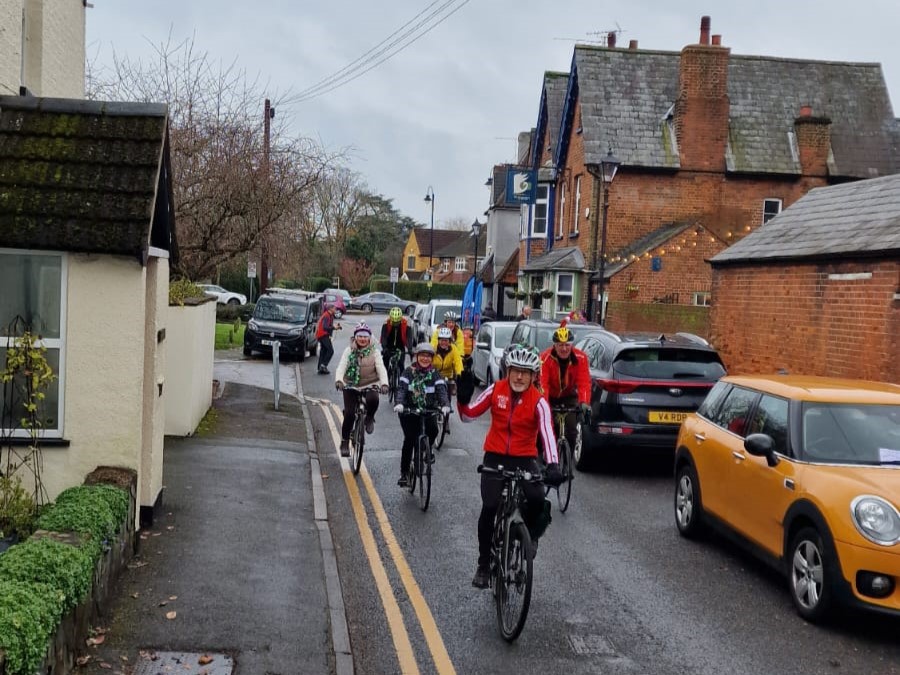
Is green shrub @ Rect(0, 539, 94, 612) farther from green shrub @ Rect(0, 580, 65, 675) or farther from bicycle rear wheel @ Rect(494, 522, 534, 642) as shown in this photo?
bicycle rear wheel @ Rect(494, 522, 534, 642)

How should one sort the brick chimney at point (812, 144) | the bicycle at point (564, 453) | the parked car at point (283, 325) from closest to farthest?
the bicycle at point (564, 453) → the parked car at point (283, 325) → the brick chimney at point (812, 144)

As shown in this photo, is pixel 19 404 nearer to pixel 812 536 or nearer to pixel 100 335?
pixel 100 335

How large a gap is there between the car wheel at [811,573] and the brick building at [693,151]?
21385 millimetres

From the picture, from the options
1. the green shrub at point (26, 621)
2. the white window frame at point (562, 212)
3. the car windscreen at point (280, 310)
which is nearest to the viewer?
the green shrub at point (26, 621)

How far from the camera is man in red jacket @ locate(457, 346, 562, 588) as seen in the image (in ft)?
21.4

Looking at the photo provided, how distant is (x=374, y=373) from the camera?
37.8 ft

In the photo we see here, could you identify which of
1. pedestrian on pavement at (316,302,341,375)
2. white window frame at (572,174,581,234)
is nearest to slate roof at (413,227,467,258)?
white window frame at (572,174,581,234)

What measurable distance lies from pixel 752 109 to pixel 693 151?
121 inches

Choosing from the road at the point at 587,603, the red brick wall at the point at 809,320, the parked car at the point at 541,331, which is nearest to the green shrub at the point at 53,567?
the road at the point at 587,603

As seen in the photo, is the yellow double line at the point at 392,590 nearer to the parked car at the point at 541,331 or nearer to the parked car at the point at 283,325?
the parked car at the point at 541,331

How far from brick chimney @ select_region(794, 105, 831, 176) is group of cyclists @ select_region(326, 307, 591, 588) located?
18556mm

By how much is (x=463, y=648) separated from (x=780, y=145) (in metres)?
28.1

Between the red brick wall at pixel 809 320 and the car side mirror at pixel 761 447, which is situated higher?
the red brick wall at pixel 809 320

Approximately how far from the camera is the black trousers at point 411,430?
10172mm
